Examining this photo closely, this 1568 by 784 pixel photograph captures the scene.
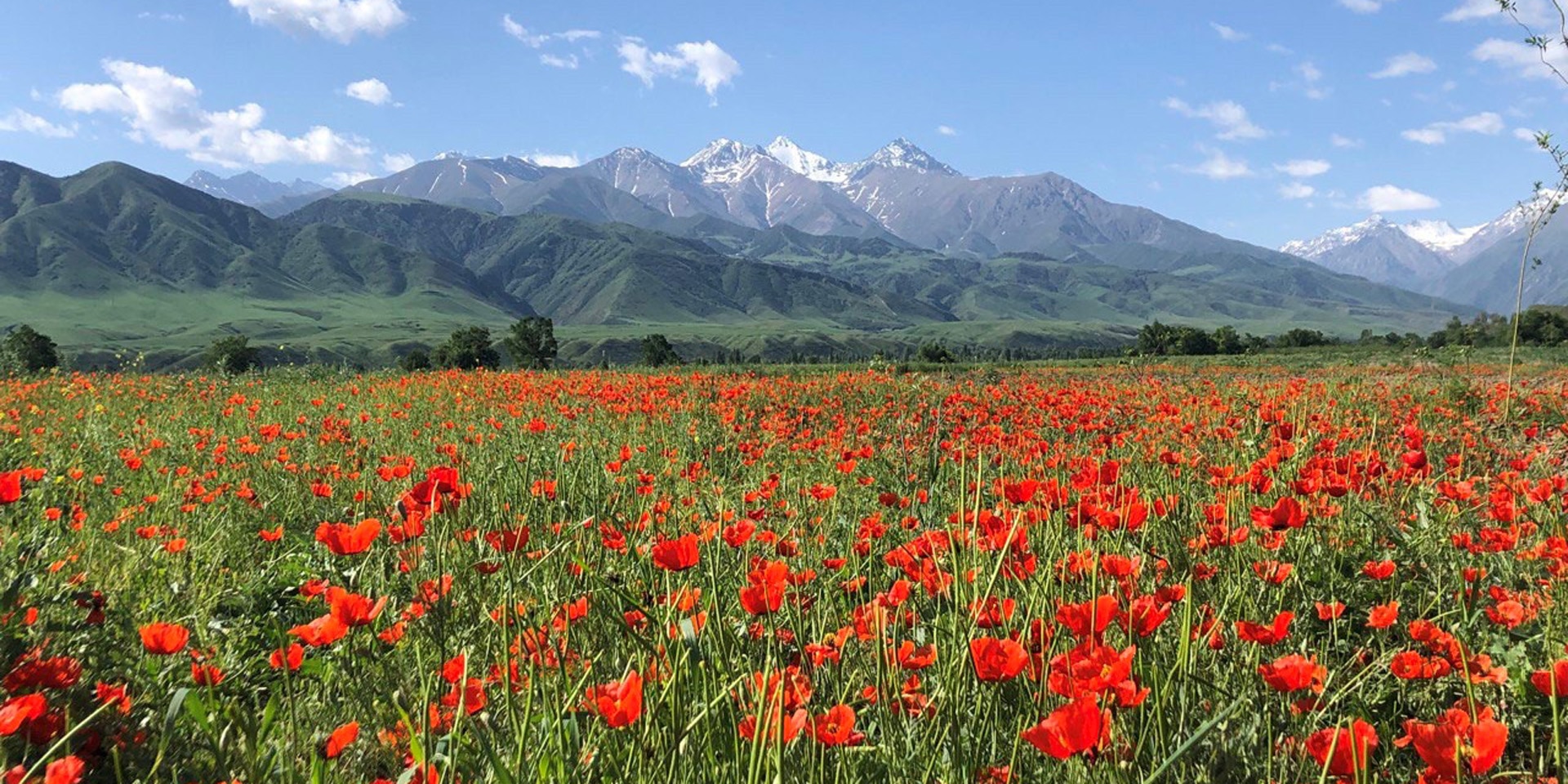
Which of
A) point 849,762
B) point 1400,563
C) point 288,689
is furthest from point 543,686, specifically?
point 1400,563

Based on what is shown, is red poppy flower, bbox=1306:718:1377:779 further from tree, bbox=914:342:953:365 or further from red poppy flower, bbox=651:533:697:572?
tree, bbox=914:342:953:365

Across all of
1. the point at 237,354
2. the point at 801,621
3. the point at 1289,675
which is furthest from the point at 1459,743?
the point at 237,354

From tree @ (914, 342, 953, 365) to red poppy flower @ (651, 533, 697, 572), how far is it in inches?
820

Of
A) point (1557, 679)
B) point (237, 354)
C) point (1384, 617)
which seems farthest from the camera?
point (237, 354)

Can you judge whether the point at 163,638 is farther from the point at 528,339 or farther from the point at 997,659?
the point at 528,339

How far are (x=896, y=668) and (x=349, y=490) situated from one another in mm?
4336

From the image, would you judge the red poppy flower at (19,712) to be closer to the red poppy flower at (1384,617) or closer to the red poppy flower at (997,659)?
the red poppy flower at (997,659)

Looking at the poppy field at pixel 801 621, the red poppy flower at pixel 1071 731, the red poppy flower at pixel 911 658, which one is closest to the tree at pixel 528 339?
the poppy field at pixel 801 621

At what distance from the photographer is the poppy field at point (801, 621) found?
135 centimetres

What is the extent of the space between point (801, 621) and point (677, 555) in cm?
40

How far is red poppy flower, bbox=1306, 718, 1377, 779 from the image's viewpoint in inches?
39.6

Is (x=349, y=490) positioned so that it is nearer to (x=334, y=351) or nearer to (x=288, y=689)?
(x=288, y=689)

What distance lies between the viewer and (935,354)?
31531 millimetres

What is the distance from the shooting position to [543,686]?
4.67ft
